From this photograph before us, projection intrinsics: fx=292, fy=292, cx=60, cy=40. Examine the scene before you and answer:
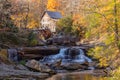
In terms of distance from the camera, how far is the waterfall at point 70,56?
3456 cm

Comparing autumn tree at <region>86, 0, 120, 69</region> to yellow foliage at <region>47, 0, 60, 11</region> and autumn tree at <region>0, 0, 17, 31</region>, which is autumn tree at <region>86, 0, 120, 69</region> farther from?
yellow foliage at <region>47, 0, 60, 11</region>

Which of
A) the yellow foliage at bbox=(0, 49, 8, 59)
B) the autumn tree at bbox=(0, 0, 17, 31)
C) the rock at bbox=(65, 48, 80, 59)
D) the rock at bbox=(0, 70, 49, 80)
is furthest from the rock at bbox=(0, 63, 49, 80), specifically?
the rock at bbox=(65, 48, 80, 59)

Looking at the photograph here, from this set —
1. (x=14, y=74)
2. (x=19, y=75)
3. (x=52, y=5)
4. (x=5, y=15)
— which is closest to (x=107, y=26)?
(x=19, y=75)

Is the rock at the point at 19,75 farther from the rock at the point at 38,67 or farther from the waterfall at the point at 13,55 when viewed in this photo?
the waterfall at the point at 13,55

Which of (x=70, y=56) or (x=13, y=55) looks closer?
(x=13, y=55)

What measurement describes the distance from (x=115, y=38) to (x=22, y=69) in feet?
28.2

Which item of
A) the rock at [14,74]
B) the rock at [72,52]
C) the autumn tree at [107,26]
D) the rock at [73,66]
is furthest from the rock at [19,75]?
the rock at [72,52]

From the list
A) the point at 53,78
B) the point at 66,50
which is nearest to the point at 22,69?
the point at 53,78

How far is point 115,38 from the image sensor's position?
24.6m

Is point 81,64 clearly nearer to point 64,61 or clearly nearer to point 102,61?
point 64,61

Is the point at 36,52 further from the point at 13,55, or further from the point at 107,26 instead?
the point at 107,26

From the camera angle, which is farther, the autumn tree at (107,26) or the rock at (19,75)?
the autumn tree at (107,26)

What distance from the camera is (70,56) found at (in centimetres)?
3588

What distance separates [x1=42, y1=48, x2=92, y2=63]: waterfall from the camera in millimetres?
34562
